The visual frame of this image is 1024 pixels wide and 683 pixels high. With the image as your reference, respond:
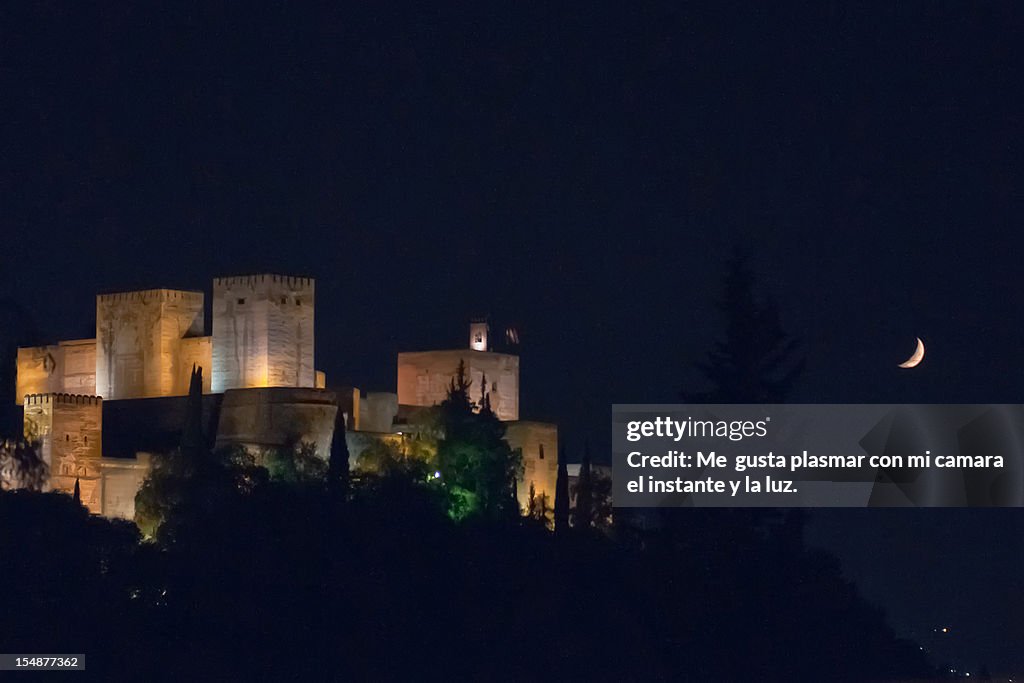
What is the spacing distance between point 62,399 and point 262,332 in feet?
22.7

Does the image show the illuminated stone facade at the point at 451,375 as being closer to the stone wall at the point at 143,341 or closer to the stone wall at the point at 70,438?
the stone wall at the point at 143,341

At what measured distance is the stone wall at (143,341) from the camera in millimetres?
95875

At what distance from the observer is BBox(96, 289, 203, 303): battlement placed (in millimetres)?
96562

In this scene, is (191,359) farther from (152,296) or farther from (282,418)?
(282,418)

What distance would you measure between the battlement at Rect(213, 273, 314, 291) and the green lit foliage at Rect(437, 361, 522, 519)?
6.07 metres

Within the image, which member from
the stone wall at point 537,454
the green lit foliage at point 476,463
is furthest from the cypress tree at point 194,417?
the stone wall at point 537,454

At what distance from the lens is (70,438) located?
3504 inches

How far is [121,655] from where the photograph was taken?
76.0 metres

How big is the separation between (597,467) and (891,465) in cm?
2410

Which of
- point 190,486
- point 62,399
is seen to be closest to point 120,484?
point 62,399

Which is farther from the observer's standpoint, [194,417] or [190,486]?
[194,417]

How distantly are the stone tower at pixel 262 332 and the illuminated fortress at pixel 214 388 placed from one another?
3cm

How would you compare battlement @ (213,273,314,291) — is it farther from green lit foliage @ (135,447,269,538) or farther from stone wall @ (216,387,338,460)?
green lit foliage @ (135,447,269,538)

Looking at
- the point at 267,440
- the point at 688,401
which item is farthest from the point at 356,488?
the point at 688,401
